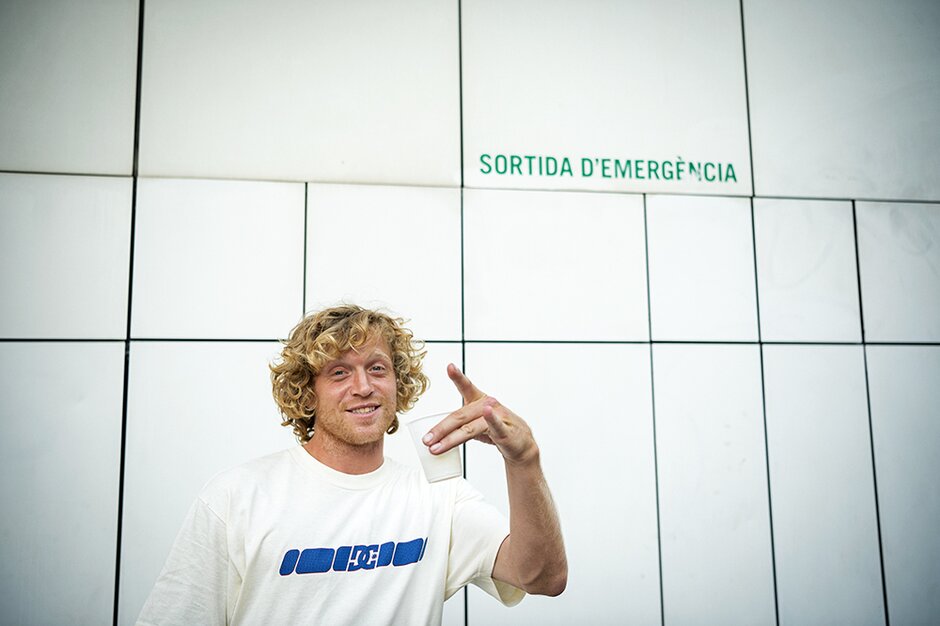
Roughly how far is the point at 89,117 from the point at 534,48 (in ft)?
4.67

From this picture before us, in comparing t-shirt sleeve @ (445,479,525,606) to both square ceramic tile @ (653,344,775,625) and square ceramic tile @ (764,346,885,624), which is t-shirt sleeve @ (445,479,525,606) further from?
square ceramic tile @ (764,346,885,624)

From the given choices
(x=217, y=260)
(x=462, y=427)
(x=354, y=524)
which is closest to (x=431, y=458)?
(x=462, y=427)

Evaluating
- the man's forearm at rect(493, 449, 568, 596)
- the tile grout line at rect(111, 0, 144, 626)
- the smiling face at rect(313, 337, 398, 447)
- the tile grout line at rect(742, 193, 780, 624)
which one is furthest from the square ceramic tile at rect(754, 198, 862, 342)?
the tile grout line at rect(111, 0, 144, 626)

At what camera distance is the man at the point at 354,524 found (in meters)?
1.17

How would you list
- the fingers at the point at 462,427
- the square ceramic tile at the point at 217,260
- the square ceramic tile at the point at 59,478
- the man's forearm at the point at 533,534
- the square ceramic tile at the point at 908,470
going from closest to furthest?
the fingers at the point at 462,427 → the man's forearm at the point at 533,534 → the square ceramic tile at the point at 59,478 → the square ceramic tile at the point at 217,260 → the square ceramic tile at the point at 908,470

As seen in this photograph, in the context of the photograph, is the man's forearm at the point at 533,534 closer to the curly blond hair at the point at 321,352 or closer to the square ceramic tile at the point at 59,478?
the curly blond hair at the point at 321,352

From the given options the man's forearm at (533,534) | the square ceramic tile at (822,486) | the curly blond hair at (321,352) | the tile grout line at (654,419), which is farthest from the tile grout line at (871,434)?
the curly blond hair at (321,352)

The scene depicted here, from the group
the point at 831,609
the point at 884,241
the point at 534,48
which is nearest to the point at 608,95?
the point at 534,48

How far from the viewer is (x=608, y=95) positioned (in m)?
2.31

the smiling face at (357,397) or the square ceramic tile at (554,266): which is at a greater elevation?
the square ceramic tile at (554,266)

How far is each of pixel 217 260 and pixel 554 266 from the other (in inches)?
41.1

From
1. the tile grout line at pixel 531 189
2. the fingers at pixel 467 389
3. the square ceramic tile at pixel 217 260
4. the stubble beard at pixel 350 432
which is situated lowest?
the stubble beard at pixel 350 432

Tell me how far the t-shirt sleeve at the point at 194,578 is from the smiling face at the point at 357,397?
261mm

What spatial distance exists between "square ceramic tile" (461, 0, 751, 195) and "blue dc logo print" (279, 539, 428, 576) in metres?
1.27
